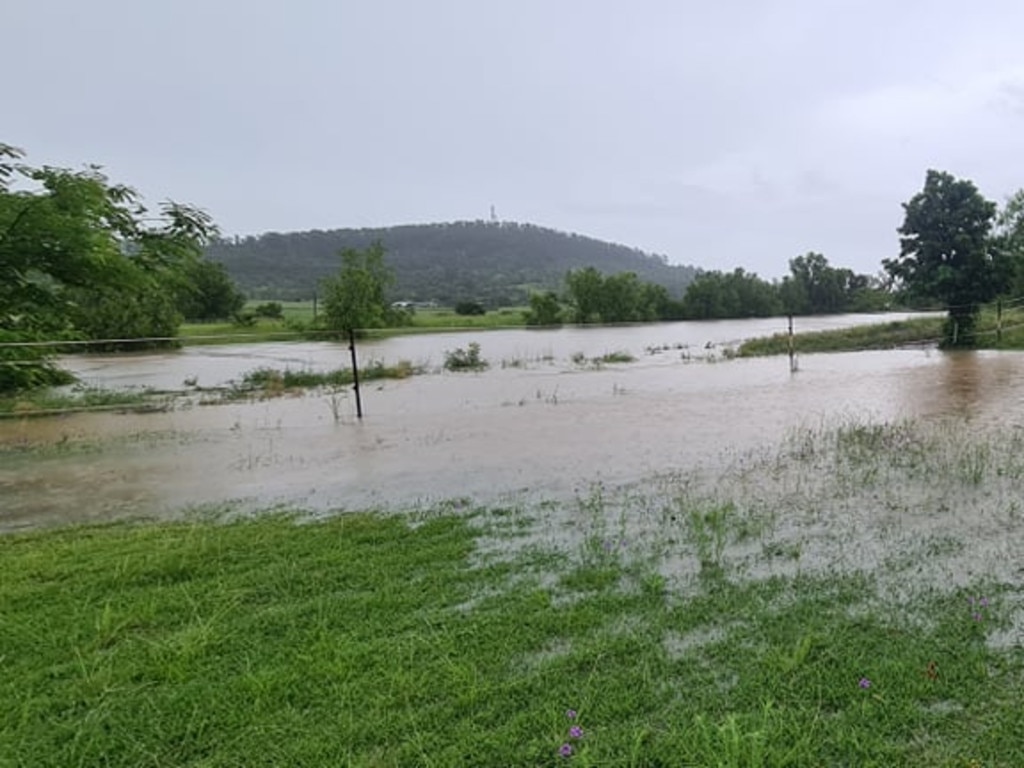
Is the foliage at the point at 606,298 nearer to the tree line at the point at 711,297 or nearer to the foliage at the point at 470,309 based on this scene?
the tree line at the point at 711,297

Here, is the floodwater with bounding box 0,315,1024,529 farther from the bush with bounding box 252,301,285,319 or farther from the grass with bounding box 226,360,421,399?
the bush with bounding box 252,301,285,319

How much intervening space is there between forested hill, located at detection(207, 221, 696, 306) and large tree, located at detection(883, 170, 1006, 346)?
112 ft

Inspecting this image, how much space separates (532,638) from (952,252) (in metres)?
15.7

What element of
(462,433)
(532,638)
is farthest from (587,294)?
(532,638)

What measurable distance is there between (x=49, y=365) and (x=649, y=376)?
9.40m

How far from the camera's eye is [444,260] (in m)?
65.0

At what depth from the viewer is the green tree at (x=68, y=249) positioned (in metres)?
3.67

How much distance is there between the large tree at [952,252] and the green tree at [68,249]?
14.9 m

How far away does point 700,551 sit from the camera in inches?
114

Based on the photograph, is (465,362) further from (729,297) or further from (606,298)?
(729,297)

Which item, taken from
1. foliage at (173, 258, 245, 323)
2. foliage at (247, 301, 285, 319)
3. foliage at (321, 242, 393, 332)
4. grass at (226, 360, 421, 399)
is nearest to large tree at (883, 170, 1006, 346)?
grass at (226, 360, 421, 399)

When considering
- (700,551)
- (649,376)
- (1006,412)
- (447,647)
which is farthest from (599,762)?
(649,376)

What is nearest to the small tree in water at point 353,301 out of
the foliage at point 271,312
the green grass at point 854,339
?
the foliage at point 271,312

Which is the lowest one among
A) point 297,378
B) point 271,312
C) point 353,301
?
point 297,378
